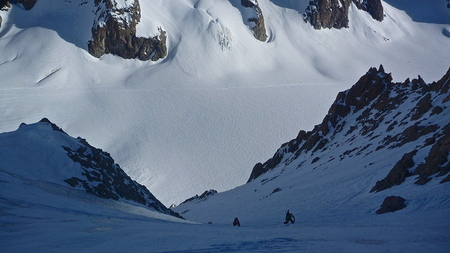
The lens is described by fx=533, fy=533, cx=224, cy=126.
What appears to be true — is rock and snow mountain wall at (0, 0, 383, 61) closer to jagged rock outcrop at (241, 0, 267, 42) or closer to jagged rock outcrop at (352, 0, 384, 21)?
jagged rock outcrop at (241, 0, 267, 42)

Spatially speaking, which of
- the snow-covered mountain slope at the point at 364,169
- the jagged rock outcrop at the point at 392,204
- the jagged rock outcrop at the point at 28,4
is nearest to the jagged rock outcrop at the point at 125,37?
the jagged rock outcrop at the point at 28,4

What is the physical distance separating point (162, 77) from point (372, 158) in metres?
44.7

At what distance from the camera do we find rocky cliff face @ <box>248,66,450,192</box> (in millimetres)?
18984

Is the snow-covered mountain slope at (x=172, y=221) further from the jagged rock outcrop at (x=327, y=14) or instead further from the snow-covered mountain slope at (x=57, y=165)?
the jagged rock outcrop at (x=327, y=14)

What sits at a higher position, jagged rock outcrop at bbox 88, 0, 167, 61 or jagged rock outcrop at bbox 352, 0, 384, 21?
jagged rock outcrop at bbox 352, 0, 384, 21

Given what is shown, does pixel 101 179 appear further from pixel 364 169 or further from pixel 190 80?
pixel 190 80

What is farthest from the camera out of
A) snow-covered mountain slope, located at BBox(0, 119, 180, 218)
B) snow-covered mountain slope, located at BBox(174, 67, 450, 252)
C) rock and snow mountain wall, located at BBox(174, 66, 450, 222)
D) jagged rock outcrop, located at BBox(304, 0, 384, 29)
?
jagged rock outcrop, located at BBox(304, 0, 384, 29)

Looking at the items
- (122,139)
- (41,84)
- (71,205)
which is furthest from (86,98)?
(71,205)

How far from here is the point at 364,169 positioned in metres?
23.0

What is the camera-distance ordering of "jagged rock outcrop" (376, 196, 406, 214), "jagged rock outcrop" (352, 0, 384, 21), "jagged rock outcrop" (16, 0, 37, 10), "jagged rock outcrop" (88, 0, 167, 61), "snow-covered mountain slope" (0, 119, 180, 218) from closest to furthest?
"jagged rock outcrop" (376, 196, 406, 214)
"snow-covered mountain slope" (0, 119, 180, 218)
"jagged rock outcrop" (88, 0, 167, 61)
"jagged rock outcrop" (16, 0, 37, 10)
"jagged rock outcrop" (352, 0, 384, 21)

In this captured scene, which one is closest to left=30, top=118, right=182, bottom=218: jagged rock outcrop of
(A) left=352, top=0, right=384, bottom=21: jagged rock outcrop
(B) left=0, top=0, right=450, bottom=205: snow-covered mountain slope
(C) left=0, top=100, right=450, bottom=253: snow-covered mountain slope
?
(C) left=0, top=100, right=450, bottom=253: snow-covered mountain slope

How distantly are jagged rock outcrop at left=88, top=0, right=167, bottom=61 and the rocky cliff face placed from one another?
35.6 metres

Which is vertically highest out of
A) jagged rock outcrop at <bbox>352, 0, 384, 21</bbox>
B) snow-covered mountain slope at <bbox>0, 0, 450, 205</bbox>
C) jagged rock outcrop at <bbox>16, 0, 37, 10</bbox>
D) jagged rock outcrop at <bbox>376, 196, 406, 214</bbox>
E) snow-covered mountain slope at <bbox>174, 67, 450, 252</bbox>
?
jagged rock outcrop at <bbox>16, 0, 37, 10</bbox>

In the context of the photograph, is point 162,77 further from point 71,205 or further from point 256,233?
point 256,233
